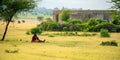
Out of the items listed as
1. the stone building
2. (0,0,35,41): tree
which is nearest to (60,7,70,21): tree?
the stone building

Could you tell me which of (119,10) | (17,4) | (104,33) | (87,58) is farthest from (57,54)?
(104,33)

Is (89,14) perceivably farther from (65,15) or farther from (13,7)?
Result: (13,7)

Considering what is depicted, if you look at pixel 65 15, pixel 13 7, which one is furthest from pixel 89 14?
pixel 13 7

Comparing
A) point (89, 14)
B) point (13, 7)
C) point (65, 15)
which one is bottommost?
point (65, 15)

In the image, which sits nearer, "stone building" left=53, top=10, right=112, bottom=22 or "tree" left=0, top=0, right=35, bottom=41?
"tree" left=0, top=0, right=35, bottom=41

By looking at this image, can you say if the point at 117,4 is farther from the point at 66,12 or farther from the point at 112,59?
the point at 66,12

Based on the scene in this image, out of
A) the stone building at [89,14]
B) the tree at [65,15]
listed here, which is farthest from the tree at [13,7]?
the stone building at [89,14]

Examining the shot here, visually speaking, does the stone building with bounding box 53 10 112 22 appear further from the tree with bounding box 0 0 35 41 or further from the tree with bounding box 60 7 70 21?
the tree with bounding box 0 0 35 41

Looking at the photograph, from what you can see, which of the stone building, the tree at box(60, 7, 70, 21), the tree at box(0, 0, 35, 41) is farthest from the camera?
the tree at box(60, 7, 70, 21)

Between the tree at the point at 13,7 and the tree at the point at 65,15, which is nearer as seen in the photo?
the tree at the point at 13,7

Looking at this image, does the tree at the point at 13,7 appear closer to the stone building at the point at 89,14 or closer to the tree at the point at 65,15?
the tree at the point at 65,15

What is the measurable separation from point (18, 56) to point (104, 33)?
23538 millimetres

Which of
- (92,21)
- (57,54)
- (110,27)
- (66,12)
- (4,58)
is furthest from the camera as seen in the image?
(66,12)

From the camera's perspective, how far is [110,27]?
187 ft
